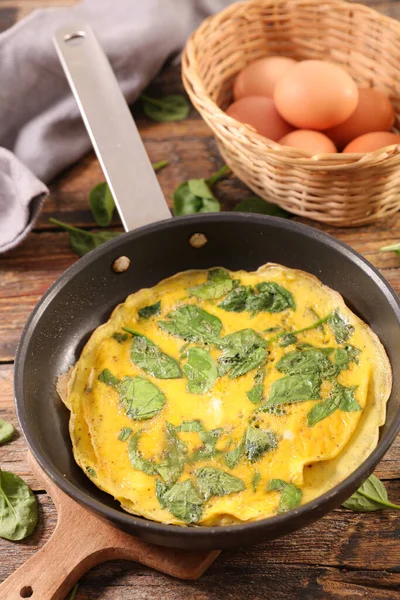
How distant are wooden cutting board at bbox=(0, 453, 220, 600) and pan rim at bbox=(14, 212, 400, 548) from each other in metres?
0.06

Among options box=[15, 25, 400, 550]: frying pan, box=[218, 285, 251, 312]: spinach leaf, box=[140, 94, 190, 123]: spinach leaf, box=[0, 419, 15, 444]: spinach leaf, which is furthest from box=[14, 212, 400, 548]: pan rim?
box=[140, 94, 190, 123]: spinach leaf

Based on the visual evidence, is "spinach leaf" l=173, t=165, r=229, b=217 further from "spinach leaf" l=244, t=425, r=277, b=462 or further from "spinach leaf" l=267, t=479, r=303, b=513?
"spinach leaf" l=267, t=479, r=303, b=513

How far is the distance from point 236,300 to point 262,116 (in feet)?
2.58

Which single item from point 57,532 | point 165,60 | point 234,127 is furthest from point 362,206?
point 57,532

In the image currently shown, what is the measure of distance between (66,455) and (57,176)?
51.7 inches

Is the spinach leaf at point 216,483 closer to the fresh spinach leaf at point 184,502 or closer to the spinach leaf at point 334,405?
the fresh spinach leaf at point 184,502

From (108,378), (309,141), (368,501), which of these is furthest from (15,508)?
(309,141)

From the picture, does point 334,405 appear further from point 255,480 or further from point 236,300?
point 236,300

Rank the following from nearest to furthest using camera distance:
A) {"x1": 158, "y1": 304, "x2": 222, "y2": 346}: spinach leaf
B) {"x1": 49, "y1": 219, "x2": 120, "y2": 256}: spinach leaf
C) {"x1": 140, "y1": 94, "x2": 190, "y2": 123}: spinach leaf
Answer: {"x1": 158, "y1": 304, "x2": 222, "y2": 346}: spinach leaf → {"x1": 49, "y1": 219, "x2": 120, "y2": 256}: spinach leaf → {"x1": 140, "y1": 94, "x2": 190, "y2": 123}: spinach leaf

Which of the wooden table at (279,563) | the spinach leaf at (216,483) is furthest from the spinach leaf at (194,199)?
the spinach leaf at (216,483)

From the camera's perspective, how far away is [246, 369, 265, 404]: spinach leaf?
6.10 ft

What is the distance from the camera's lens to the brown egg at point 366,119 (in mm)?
2502

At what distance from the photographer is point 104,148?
222 cm

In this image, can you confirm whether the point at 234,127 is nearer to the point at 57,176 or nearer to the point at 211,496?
the point at 57,176
